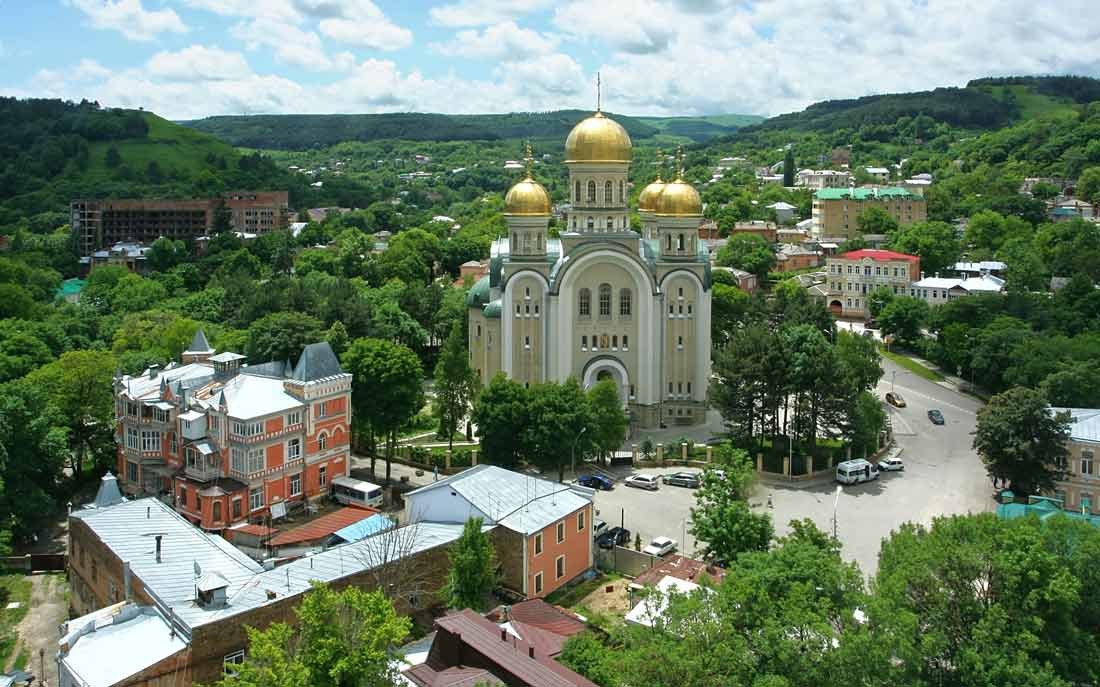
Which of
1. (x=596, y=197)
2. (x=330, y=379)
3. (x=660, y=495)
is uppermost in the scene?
(x=596, y=197)

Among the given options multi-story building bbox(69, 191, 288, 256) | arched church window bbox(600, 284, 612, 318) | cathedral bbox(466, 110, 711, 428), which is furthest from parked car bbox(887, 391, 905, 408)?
multi-story building bbox(69, 191, 288, 256)

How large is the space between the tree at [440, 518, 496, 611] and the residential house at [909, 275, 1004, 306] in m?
47.7

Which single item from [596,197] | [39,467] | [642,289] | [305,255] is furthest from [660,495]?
[305,255]

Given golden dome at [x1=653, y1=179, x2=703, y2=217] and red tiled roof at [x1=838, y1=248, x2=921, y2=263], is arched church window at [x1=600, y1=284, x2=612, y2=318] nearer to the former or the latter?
golden dome at [x1=653, y1=179, x2=703, y2=217]

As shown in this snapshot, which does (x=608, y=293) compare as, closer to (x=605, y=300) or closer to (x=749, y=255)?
(x=605, y=300)

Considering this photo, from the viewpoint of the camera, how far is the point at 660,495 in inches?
1502

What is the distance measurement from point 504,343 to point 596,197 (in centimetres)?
805

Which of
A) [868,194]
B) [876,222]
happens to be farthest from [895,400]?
[868,194]

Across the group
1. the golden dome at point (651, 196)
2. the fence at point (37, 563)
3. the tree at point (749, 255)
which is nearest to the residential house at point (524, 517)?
the fence at point (37, 563)

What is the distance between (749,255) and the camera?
79250 millimetres

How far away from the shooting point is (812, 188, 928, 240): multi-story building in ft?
319

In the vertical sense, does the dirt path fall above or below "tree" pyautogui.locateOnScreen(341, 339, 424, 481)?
below

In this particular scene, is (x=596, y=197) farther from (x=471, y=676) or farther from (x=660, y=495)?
(x=471, y=676)

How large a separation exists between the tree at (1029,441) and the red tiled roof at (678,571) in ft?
46.0
